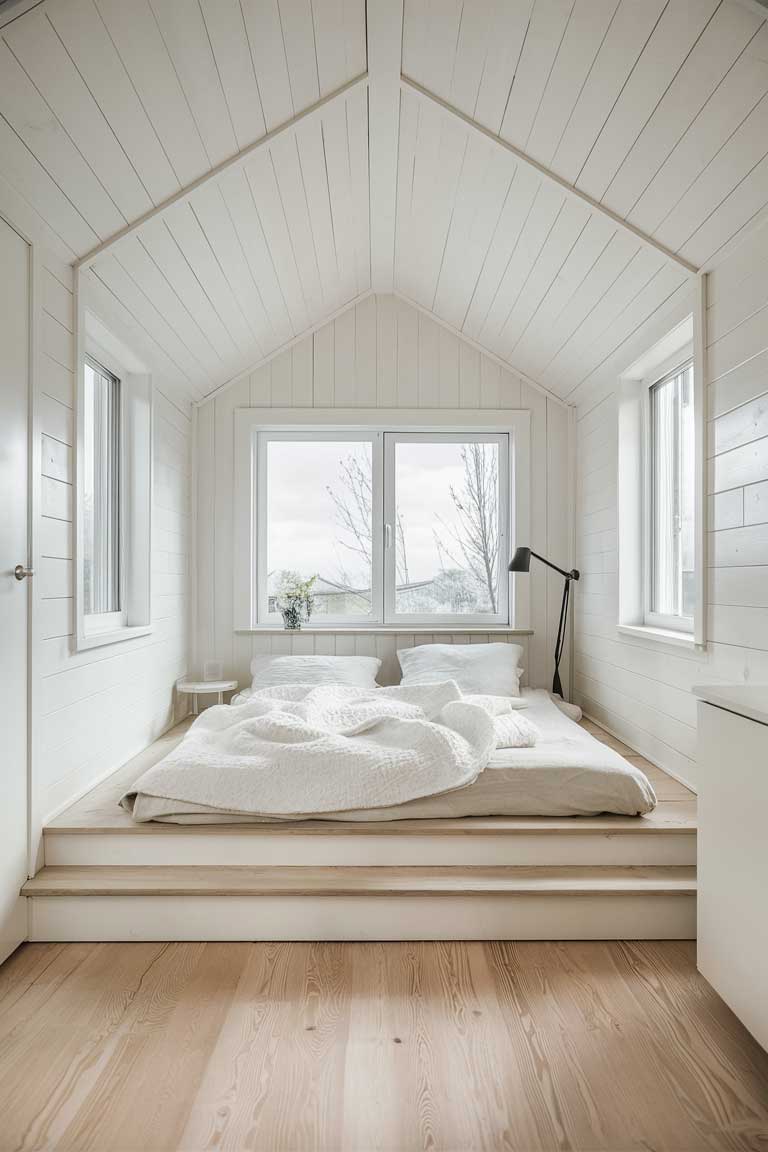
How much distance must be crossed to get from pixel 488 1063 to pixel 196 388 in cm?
330

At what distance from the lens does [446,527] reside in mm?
4316

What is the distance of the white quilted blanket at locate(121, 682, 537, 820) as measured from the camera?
228 cm

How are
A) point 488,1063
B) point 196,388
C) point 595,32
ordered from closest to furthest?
point 488,1063 → point 595,32 → point 196,388

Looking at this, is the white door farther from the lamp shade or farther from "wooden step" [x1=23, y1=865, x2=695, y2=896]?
the lamp shade

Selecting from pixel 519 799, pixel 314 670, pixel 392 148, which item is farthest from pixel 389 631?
pixel 392 148

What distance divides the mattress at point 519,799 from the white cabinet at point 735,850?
56 cm

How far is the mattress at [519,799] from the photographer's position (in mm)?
2273

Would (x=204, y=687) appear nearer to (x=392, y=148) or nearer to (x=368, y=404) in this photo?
(x=368, y=404)

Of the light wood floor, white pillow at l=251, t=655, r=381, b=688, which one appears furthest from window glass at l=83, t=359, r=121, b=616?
the light wood floor

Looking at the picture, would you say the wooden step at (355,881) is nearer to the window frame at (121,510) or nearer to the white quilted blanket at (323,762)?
the white quilted blanket at (323,762)

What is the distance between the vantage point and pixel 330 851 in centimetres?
225

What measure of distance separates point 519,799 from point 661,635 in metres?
0.91

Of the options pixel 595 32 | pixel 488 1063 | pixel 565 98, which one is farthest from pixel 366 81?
pixel 488 1063

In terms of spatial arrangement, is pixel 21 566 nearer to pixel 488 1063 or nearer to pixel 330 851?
pixel 330 851
